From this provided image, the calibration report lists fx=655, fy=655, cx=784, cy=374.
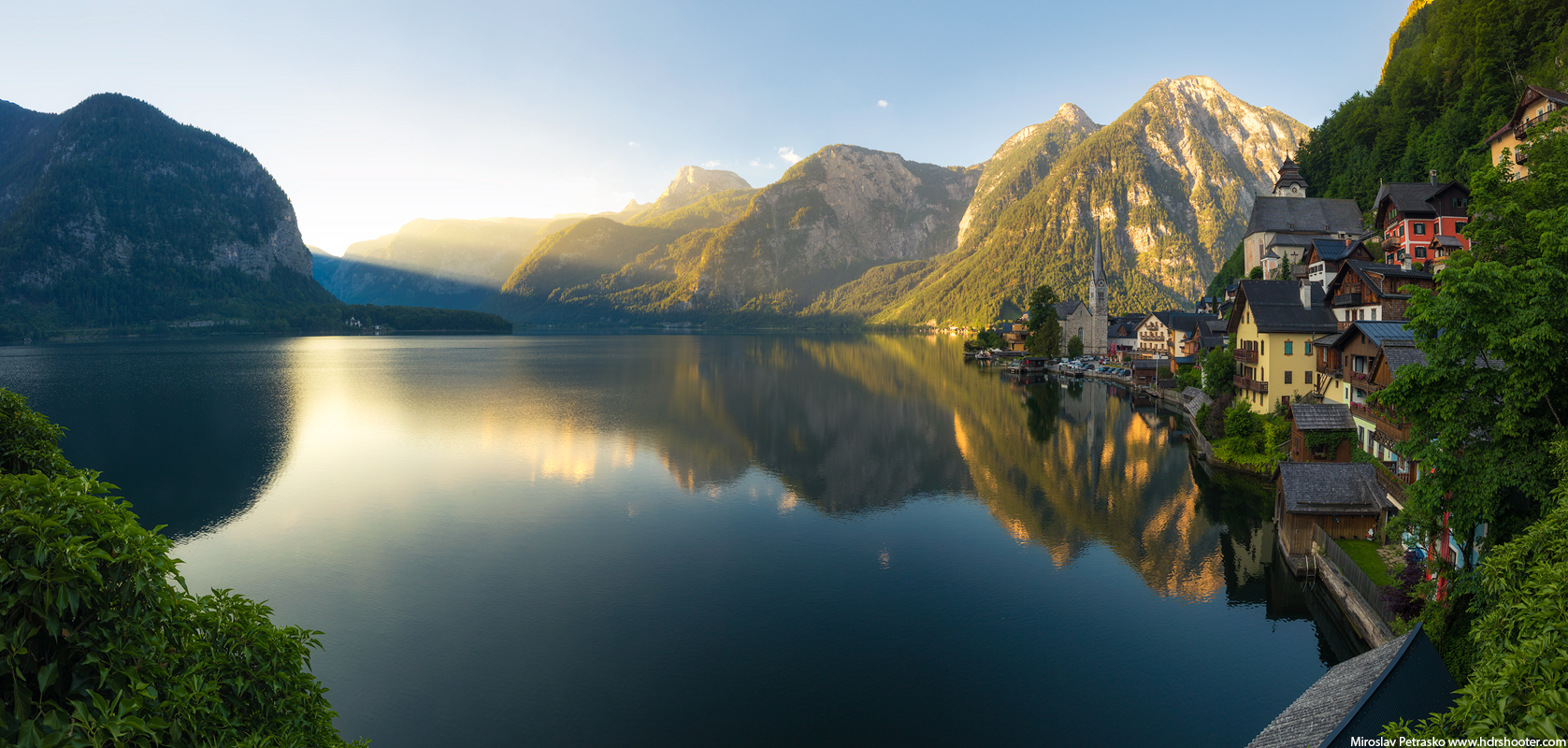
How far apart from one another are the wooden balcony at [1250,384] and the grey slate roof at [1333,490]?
2652 cm

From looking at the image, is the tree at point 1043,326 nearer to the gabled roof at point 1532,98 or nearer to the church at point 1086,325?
the church at point 1086,325

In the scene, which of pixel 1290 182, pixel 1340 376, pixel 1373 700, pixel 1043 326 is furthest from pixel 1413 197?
pixel 1043 326

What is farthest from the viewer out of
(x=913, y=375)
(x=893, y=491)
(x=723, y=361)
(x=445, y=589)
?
(x=723, y=361)

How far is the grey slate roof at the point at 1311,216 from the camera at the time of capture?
100812 mm

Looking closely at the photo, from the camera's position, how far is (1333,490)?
31.8 meters

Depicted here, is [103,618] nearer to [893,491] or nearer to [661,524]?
[661,524]

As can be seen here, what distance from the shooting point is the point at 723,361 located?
154000mm

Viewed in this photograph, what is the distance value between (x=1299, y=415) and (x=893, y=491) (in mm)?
27752

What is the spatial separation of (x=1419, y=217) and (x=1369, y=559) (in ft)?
174

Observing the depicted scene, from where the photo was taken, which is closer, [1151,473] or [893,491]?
[893,491]

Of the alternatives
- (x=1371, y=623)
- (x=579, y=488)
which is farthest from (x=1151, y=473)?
(x=579, y=488)

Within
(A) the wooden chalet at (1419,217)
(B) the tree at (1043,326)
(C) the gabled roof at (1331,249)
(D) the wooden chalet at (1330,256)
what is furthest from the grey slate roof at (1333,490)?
(B) the tree at (1043,326)

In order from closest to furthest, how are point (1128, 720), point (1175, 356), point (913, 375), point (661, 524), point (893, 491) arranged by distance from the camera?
point (1128, 720)
point (661, 524)
point (893, 491)
point (1175, 356)
point (913, 375)

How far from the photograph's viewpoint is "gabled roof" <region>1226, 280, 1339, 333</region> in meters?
54.8
